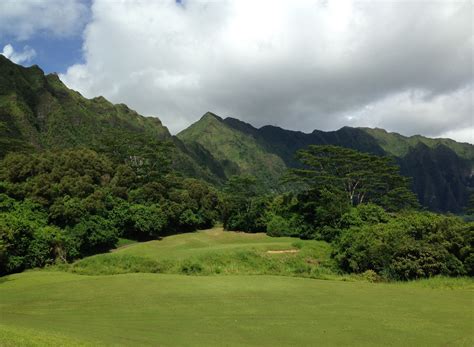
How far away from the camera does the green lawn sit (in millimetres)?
13617

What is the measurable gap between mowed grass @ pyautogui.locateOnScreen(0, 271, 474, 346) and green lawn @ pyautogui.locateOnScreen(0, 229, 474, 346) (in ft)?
0.13

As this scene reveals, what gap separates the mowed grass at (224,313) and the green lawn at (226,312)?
40 mm

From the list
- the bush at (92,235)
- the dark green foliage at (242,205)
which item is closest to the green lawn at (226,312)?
the bush at (92,235)

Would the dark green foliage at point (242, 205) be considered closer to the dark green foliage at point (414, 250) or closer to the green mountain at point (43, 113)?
the dark green foliage at point (414, 250)

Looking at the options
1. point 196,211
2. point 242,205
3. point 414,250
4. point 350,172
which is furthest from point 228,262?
point 196,211

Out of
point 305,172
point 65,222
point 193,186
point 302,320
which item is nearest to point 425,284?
point 302,320

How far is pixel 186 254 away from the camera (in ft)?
128

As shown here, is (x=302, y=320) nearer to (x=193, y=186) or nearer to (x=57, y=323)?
(x=57, y=323)

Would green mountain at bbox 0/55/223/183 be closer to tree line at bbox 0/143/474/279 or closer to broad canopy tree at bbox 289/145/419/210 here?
tree line at bbox 0/143/474/279

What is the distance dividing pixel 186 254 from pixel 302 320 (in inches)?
932

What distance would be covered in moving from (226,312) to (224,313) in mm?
221

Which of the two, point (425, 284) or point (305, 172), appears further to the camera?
point (305, 172)

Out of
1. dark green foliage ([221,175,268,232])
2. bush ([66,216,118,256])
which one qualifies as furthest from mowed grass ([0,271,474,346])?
dark green foliage ([221,175,268,232])

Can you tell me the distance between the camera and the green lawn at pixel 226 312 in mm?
13617
